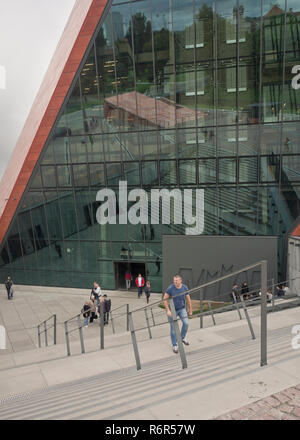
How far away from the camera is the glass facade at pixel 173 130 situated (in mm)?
18266

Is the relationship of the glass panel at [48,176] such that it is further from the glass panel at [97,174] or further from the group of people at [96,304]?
the group of people at [96,304]

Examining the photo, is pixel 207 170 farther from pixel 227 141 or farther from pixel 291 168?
A: pixel 291 168

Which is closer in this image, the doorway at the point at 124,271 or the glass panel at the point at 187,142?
the glass panel at the point at 187,142

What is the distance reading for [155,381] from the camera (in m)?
4.83

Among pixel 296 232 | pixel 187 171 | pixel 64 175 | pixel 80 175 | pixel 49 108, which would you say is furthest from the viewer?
pixel 64 175

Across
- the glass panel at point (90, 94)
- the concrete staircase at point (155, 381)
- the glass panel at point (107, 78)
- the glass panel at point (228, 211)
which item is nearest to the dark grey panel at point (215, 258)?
the glass panel at point (228, 211)

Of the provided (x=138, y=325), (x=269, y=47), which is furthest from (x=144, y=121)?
(x=138, y=325)

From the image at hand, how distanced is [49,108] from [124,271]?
414 inches

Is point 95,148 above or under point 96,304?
above

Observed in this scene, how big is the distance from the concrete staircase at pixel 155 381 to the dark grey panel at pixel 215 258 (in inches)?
390

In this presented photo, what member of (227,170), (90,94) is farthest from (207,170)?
(90,94)
